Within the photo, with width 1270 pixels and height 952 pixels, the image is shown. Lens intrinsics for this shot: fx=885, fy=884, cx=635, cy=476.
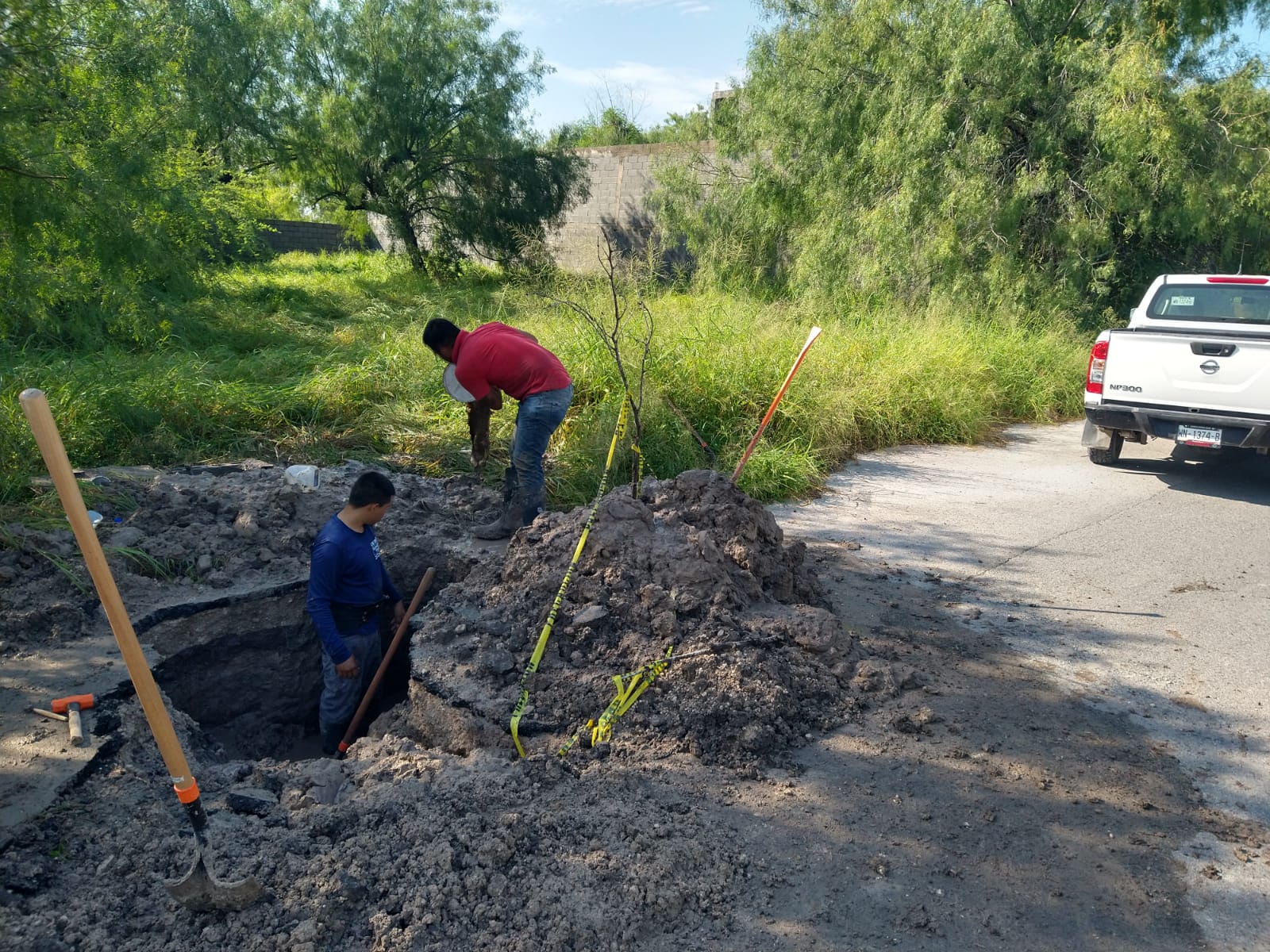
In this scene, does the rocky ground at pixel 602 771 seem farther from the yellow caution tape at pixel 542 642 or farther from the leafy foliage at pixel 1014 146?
the leafy foliage at pixel 1014 146

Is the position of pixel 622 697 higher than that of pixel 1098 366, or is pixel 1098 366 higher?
pixel 1098 366

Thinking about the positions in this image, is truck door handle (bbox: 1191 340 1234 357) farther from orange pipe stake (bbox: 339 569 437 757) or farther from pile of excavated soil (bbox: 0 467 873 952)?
orange pipe stake (bbox: 339 569 437 757)

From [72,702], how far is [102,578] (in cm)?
164

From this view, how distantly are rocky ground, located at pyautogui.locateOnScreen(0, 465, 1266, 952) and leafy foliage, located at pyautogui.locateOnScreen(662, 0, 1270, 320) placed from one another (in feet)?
32.6

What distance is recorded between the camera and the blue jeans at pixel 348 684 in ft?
15.8

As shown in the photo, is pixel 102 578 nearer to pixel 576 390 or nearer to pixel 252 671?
pixel 252 671

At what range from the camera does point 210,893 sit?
101 inches

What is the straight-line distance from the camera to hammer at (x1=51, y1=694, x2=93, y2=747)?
343cm

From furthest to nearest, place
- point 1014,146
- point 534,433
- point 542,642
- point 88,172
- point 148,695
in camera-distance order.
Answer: point 1014,146, point 88,172, point 534,433, point 542,642, point 148,695

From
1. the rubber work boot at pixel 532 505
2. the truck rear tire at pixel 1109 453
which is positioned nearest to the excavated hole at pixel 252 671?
the rubber work boot at pixel 532 505

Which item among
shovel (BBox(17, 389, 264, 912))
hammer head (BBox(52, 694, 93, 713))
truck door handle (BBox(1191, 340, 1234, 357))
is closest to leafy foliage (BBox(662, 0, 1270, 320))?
truck door handle (BBox(1191, 340, 1234, 357))

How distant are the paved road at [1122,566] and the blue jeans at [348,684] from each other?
315 cm

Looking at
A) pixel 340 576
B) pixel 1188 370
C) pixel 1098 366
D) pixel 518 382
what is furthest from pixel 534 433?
pixel 1188 370

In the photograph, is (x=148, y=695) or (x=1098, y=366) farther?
(x=1098, y=366)
